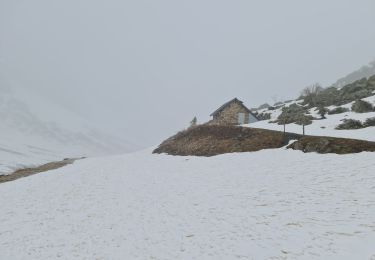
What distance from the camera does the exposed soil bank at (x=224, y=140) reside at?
87.0 ft

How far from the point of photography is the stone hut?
5147 centimetres

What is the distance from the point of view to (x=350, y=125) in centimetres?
3083

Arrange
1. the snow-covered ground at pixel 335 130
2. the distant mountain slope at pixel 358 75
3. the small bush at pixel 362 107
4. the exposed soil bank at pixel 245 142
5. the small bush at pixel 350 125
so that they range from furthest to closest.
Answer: the distant mountain slope at pixel 358 75
the small bush at pixel 362 107
the small bush at pixel 350 125
the snow-covered ground at pixel 335 130
the exposed soil bank at pixel 245 142

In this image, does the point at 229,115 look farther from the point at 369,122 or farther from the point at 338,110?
the point at 369,122

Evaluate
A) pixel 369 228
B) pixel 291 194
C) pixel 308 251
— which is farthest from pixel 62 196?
pixel 369 228

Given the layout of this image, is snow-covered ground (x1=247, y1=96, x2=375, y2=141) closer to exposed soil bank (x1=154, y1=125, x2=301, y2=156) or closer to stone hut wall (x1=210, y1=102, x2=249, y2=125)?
exposed soil bank (x1=154, y1=125, x2=301, y2=156)

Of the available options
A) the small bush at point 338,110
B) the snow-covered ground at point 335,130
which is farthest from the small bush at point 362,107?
the small bush at point 338,110

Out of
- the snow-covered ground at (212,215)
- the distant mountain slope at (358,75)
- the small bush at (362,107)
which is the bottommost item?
the snow-covered ground at (212,215)

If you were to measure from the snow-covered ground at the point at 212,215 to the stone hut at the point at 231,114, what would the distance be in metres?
31.2

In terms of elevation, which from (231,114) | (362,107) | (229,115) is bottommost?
(362,107)

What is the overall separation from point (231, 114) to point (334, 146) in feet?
108

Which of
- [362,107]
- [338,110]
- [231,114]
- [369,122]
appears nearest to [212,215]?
[369,122]

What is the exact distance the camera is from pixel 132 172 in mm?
24266

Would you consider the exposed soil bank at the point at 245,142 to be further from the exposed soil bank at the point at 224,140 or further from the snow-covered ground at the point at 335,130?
the snow-covered ground at the point at 335,130
